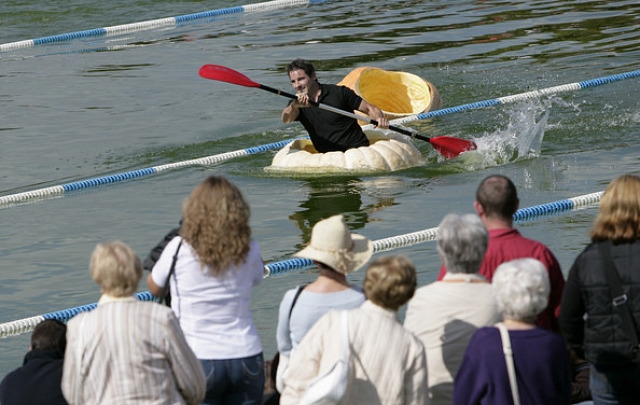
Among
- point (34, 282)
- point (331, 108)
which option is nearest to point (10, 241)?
point (34, 282)

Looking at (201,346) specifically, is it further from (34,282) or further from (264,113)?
(264,113)

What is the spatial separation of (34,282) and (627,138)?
6084mm

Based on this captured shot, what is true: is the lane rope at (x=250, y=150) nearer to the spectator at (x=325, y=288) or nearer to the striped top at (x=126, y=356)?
the spectator at (x=325, y=288)

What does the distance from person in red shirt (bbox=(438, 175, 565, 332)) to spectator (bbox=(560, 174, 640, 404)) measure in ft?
0.61

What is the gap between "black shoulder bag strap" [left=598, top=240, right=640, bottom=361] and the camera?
415 centimetres

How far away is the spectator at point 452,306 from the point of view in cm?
414

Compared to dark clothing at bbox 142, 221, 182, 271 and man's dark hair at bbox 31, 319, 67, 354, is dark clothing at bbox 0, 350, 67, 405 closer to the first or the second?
man's dark hair at bbox 31, 319, 67, 354

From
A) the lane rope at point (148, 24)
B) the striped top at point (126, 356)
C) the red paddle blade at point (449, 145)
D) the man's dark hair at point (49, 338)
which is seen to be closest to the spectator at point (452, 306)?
the striped top at point (126, 356)

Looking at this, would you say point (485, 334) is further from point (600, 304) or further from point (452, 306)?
point (600, 304)

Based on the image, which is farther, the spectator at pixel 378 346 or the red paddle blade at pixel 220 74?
the red paddle blade at pixel 220 74

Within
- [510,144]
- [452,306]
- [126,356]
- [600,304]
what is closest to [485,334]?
[452,306]

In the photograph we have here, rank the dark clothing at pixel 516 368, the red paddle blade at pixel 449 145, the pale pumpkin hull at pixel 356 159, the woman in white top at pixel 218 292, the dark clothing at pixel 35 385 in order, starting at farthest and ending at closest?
the red paddle blade at pixel 449 145 < the pale pumpkin hull at pixel 356 159 < the dark clothing at pixel 35 385 < the woman in white top at pixel 218 292 < the dark clothing at pixel 516 368

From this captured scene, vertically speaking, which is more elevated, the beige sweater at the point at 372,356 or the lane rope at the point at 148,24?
the lane rope at the point at 148,24

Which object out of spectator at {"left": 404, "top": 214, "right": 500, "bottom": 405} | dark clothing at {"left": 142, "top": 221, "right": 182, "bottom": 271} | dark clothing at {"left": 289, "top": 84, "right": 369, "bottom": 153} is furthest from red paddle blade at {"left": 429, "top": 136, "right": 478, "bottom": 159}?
spectator at {"left": 404, "top": 214, "right": 500, "bottom": 405}
